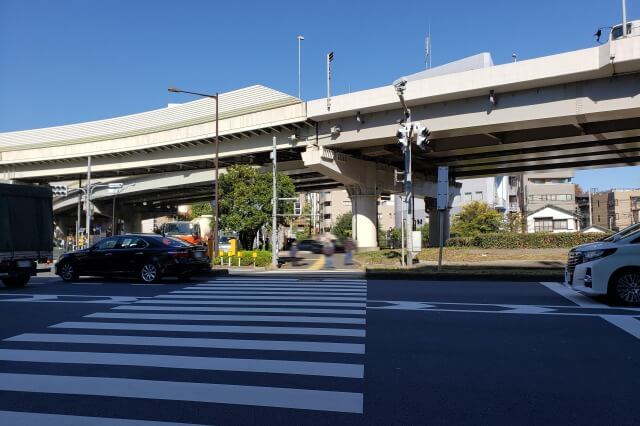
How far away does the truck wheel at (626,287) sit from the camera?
1044 centimetres

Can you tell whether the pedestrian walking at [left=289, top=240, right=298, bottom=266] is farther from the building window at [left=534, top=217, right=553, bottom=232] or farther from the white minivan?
the building window at [left=534, top=217, right=553, bottom=232]

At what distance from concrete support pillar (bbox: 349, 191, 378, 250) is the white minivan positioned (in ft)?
88.4

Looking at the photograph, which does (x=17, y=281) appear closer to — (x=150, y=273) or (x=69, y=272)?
(x=69, y=272)

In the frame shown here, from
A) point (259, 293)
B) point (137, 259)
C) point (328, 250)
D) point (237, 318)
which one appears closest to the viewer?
point (237, 318)

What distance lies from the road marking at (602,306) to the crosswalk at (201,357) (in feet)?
13.7

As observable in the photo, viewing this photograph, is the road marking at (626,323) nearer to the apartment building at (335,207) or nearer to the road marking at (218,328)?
the road marking at (218,328)

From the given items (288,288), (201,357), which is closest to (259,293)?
(288,288)

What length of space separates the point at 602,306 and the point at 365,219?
2734cm

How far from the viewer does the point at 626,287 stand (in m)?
10.5

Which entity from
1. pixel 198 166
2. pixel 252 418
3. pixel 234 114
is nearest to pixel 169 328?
pixel 252 418

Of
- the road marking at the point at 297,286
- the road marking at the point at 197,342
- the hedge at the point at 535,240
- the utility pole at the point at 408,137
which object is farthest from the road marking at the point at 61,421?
the hedge at the point at 535,240

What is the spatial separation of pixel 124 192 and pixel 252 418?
Result: 178ft

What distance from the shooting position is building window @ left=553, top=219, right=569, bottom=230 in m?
70.2

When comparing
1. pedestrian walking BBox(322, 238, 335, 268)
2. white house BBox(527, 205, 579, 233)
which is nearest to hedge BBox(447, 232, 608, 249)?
pedestrian walking BBox(322, 238, 335, 268)
